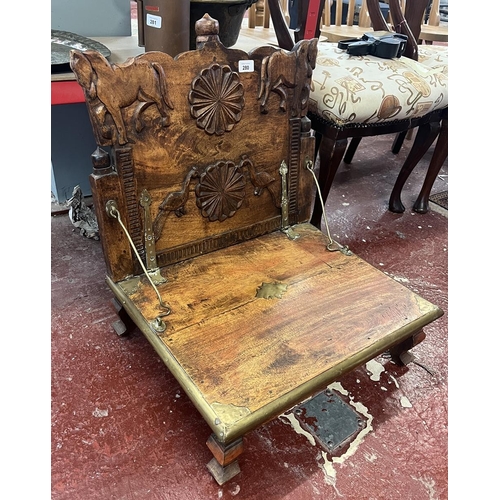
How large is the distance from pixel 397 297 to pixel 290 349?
1.20 ft

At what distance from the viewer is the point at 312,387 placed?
3.06 feet

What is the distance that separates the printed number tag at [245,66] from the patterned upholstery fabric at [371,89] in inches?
18.4

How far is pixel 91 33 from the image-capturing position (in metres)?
1.64

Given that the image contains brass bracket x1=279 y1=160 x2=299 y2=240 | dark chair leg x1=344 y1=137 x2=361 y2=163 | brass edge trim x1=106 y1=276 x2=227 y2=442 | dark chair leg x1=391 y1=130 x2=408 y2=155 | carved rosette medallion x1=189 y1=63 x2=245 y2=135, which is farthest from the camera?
dark chair leg x1=391 y1=130 x2=408 y2=155

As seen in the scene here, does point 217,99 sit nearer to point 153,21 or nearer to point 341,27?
point 153,21

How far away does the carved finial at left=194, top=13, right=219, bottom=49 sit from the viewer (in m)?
1.01

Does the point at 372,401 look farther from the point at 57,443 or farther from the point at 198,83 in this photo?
the point at 198,83

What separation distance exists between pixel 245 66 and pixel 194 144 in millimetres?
232

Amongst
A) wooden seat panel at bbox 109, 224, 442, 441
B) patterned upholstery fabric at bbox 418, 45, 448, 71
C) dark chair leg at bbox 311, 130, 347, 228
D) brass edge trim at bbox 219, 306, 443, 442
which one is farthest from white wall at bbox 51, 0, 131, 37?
brass edge trim at bbox 219, 306, 443, 442

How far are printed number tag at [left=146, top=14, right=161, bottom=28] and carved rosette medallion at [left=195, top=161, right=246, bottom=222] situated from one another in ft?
1.24

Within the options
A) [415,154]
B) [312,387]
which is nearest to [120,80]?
[312,387]

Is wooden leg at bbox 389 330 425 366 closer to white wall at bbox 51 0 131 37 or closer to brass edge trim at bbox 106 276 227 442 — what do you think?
brass edge trim at bbox 106 276 227 442

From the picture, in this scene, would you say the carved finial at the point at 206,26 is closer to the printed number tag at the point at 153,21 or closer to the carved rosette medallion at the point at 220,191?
the printed number tag at the point at 153,21

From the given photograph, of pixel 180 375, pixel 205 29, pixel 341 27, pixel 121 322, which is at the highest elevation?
pixel 341 27
